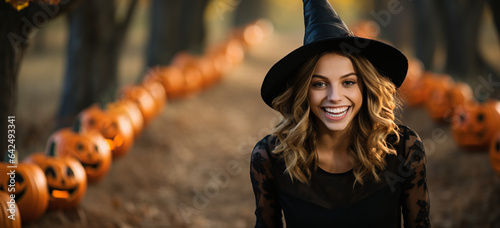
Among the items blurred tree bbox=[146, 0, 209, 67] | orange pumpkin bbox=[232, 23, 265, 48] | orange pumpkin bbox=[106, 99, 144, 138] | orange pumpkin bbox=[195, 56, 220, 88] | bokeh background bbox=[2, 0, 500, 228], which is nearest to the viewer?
bokeh background bbox=[2, 0, 500, 228]

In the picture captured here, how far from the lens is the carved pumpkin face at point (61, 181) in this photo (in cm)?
516

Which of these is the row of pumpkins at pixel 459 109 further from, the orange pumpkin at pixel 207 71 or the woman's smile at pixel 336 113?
the orange pumpkin at pixel 207 71

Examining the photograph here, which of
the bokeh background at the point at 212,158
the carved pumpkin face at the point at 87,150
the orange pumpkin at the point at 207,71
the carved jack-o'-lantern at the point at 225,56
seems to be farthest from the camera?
the carved jack-o'-lantern at the point at 225,56

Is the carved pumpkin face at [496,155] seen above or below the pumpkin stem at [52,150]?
below

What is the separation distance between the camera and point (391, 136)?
9.36 ft

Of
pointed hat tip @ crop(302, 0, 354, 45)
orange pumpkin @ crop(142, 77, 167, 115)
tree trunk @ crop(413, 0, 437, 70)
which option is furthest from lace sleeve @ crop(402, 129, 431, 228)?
tree trunk @ crop(413, 0, 437, 70)

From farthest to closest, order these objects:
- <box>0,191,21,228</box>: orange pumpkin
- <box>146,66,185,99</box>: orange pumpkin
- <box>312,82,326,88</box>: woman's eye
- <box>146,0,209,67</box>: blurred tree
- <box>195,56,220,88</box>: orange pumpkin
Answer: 1. <box>195,56,220,88</box>: orange pumpkin
2. <box>146,0,209,67</box>: blurred tree
3. <box>146,66,185,99</box>: orange pumpkin
4. <box>0,191,21,228</box>: orange pumpkin
5. <box>312,82,326,88</box>: woman's eye

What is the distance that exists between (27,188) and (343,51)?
130 inches

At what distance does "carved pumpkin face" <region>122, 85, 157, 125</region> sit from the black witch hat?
5.99 meters

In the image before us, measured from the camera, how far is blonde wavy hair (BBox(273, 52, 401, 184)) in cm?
274

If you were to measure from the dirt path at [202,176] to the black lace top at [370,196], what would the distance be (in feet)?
9.72

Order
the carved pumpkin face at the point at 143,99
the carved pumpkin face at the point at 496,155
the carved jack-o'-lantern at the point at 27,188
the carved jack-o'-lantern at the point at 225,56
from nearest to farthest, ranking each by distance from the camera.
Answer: the carved jack-o'-lantern at the point at 27,188, the carved pumpkin face at the point at 496,155, the carved pumpkin face at the point at 143,99, the carved jack-o'-lantern at the point at 225,56

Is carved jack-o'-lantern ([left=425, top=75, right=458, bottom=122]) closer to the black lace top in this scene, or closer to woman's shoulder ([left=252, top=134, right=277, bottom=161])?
the black lace top

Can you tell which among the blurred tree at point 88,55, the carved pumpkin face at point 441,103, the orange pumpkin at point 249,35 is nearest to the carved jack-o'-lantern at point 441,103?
the carved pumpkin face at point 441,103
